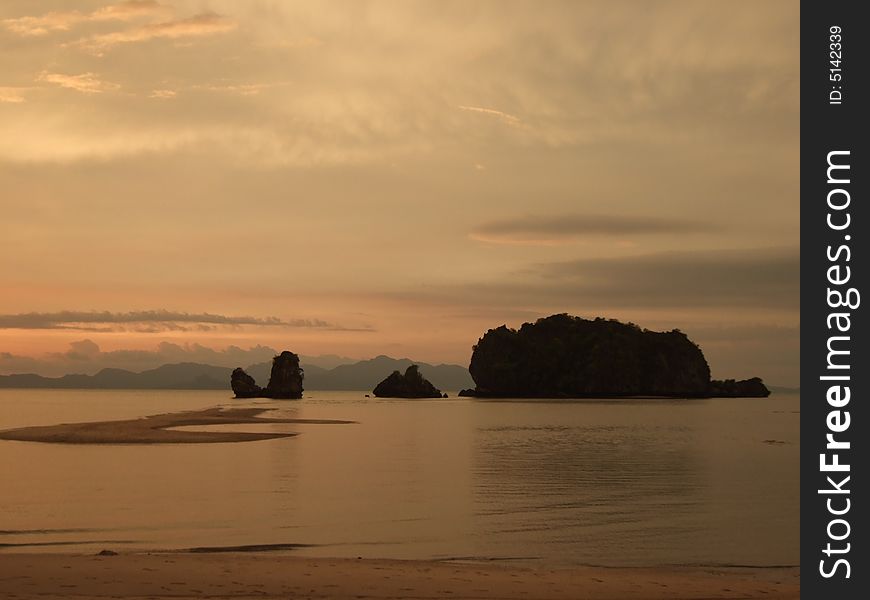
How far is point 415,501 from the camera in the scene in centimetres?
3425

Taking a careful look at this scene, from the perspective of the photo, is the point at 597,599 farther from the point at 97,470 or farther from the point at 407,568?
the point at 97,470

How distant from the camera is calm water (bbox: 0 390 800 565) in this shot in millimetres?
24734

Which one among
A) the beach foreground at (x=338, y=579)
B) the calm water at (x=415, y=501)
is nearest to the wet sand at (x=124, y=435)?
the calm water at (x=415, y=501)

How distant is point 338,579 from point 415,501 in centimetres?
1556

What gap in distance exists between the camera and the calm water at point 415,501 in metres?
24.7

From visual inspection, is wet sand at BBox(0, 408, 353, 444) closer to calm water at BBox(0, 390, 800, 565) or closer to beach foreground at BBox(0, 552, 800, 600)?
calm water at BBox(0, 390, 800, 565)

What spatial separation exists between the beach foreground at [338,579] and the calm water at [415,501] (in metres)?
2.11

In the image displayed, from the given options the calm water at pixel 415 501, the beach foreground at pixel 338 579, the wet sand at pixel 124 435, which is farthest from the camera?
the wet sand at pixel 124 435

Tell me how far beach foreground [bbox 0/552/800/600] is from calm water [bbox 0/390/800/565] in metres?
2.11

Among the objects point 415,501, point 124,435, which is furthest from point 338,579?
point 124,435

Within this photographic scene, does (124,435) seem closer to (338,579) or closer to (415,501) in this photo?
(415,501)

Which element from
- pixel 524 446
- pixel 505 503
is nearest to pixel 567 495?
pixel 505 503

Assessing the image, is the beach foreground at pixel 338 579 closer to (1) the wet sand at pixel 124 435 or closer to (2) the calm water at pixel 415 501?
(2) the calm water at pixel 415 501

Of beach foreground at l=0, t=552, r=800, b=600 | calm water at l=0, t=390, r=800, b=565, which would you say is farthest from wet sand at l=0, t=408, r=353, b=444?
beach foreground at l=0, t=552, r=800, b=600
